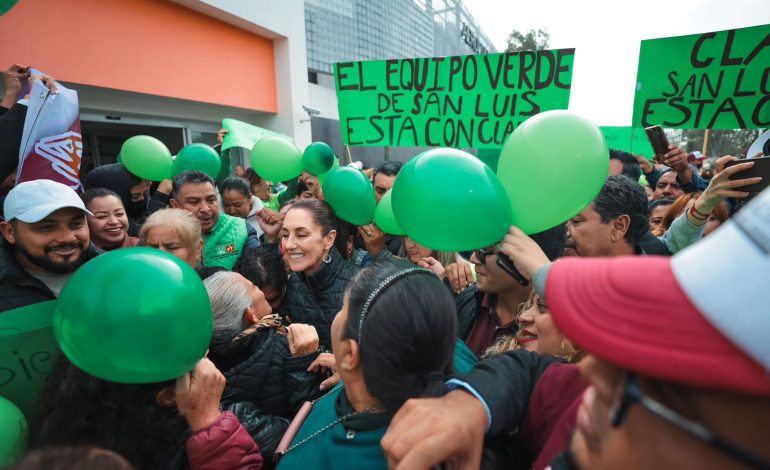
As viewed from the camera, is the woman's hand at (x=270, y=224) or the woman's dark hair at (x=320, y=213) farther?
the woman's hand at (x=270, y=224)

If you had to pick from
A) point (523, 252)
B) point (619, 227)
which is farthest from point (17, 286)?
point (619, 227)

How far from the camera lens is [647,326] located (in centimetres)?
50

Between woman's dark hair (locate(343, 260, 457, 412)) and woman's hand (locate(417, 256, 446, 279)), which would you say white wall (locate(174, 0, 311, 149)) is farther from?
woman's dark hair (locate(343, 260, 457, 412))

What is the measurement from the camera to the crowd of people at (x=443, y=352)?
469mm

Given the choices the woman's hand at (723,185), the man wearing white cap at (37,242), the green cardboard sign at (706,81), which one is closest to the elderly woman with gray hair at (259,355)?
the man wearing white cap at (37,242)

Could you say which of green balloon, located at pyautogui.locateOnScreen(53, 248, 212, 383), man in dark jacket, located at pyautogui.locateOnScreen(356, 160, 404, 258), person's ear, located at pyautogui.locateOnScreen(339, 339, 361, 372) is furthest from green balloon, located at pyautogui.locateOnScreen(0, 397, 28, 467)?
man in dark jacket, located at pyautogui.locateOnScreen(356, 160, 404, 258)

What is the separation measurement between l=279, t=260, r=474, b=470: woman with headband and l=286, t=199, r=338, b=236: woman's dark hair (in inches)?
59.3

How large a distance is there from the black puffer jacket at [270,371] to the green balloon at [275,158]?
2.25m

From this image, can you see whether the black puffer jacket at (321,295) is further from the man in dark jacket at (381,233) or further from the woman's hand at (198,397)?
the woman's hand at (198,397)

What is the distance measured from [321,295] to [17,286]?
1.49m

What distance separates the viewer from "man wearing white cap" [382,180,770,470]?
0.44 meters

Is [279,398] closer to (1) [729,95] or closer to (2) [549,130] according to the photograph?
(2) [549,130]

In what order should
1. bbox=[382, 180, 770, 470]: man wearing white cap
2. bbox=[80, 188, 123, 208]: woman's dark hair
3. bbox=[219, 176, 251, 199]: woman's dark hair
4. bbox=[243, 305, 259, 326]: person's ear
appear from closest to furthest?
bbox=[382, 180, 770, 470]: man wearing white cap < bbox=[243, 305, 259, 326]: person's ear < bbox=[80, 188, 123, 208]: woman's dark hair < bbox=[219, 176, 251, 199]: woman's dark hair

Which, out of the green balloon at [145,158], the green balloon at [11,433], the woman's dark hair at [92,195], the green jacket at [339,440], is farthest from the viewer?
the green balloon at [145,158]
